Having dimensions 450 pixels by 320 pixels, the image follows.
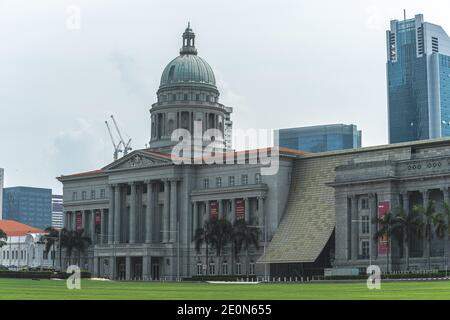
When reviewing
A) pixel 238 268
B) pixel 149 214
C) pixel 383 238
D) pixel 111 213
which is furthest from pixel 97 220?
pixel 383 238

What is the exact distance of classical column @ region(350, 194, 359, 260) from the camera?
13988 cm

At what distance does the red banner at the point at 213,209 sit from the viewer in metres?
166

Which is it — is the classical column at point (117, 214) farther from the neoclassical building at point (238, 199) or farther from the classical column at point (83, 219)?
the classical column at point (83, 219)

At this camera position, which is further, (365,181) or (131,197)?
(131,197)

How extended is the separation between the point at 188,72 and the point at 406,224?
80152mm

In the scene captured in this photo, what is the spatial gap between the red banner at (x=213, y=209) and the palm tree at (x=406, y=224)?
44.3 m

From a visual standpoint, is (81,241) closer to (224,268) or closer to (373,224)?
(224,268)

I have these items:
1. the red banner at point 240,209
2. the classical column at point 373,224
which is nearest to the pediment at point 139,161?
the red banner at point 240,209

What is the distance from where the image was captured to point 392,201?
136 m

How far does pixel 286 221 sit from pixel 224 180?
57.5ft

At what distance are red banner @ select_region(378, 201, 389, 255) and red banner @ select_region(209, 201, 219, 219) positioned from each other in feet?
125

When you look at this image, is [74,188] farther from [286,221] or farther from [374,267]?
[374,267]
